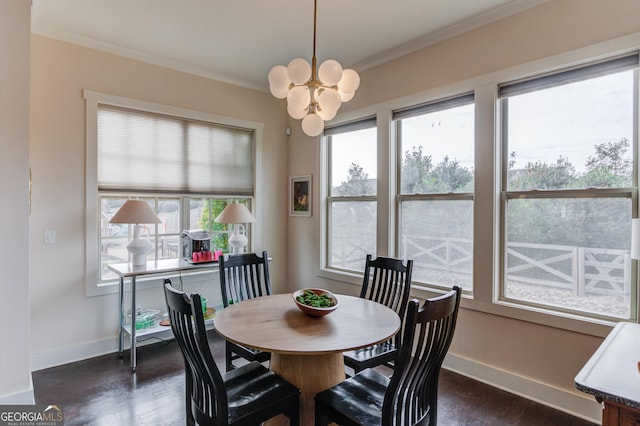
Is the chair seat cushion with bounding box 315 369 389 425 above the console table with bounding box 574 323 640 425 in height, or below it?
below

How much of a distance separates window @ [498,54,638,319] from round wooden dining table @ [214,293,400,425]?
53.6 inches

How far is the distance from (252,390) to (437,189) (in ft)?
7.73

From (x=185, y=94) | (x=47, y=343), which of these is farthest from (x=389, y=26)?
(x=47, y=343)

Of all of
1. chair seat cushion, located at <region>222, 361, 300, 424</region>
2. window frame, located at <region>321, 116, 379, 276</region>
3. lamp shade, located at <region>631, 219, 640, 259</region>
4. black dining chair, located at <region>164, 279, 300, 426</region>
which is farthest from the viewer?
window frame, located at <region>321, 116, 379, 276</region>

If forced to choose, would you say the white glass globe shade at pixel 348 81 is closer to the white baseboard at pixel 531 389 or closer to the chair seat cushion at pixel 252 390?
the chair seat cushion at pixel 252 390

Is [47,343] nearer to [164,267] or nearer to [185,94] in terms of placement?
[164,267]

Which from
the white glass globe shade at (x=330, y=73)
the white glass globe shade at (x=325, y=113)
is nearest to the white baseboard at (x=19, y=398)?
the white glass globe shade at (x=325, y=113)

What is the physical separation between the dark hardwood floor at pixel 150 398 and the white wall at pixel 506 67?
0.14 m

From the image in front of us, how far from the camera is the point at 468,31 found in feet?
A: 9.57

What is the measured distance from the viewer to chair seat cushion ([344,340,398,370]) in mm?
2156

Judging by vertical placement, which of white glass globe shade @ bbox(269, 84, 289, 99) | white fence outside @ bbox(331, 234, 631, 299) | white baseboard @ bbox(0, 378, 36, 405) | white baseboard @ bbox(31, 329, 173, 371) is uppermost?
white glass globe shade @ bbox(269, 84, 289, 99)

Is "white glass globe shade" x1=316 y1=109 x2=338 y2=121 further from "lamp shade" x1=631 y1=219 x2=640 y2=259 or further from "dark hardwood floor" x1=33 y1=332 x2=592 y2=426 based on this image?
"dark hardwood floor" x1=33 y1=332 x2=592 y2=426

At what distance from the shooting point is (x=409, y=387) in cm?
149

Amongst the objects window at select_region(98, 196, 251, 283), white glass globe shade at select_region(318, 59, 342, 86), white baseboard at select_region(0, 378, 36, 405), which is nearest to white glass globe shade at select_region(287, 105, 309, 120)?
white glass globe shade at select_region(318, 59, 342, 86)
